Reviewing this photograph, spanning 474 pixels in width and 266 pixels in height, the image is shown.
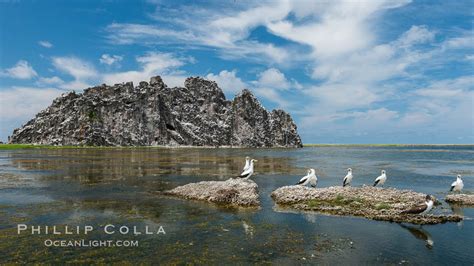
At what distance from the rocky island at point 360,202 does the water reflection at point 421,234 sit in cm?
80

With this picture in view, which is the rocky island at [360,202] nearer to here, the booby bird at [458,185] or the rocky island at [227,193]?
the rocky island at [227,193]

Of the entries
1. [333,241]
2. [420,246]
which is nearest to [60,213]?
[333,241]

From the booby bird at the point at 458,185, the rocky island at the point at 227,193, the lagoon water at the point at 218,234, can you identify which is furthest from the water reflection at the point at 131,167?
the booby bird at the point at 458,185

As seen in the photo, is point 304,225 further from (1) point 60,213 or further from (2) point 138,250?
(1) point 60,213

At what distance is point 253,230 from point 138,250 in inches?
245

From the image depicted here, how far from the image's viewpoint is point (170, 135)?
198 metres

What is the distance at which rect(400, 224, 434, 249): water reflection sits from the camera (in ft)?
55.9

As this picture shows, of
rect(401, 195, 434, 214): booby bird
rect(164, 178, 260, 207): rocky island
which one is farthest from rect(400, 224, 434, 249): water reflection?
rect(164, 178, 260, 207): rocky island

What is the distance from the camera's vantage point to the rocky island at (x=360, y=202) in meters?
21.4

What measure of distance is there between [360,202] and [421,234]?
615 centimetres

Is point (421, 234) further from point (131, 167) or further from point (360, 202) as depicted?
point (131, 167)

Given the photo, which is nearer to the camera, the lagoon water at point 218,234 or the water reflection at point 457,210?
the lagoon water at point 218,234

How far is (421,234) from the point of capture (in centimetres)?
1853

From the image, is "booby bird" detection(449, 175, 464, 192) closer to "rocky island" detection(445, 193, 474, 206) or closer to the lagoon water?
"rocky island" detection(445, 193, 474, 206)
